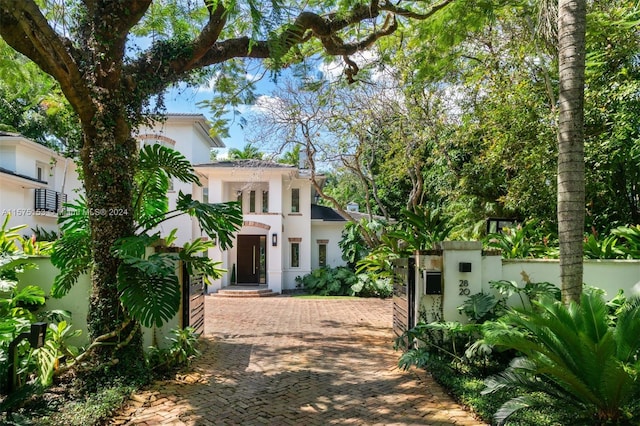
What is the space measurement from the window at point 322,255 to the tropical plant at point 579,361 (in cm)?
1659

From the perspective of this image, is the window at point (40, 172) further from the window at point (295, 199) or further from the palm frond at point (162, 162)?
the palm frond at point (162, 162)

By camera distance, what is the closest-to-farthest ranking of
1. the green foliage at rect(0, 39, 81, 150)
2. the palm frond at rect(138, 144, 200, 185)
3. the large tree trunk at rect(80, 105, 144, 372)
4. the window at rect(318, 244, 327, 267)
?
the large tree trunk at rect(80, 105, 144, 372), the palm frond at rect(138, 144, 200, 185), the green foliage at rect(0, 39, 81, 150), the window at rect(318, 244, 327, 267)

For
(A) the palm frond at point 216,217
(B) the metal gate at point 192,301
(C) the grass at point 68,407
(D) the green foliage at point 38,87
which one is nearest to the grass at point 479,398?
(A) the palm frond at point 216,217

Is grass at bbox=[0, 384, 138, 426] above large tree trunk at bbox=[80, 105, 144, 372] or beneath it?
beneath

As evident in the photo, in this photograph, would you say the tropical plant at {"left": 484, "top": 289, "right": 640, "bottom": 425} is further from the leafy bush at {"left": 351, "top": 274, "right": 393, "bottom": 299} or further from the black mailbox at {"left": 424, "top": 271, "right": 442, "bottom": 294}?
the leafy bush at {"left": 351, "top": 274, "right": 393, "bottom": 299}

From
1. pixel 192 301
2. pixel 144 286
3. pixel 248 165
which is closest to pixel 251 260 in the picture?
pixel 248 165

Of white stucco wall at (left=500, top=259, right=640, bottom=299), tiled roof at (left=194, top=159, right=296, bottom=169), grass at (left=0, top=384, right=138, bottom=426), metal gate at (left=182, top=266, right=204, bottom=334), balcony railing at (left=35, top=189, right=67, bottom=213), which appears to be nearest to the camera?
grass at (left=0, top=384, right=138, bottom=426)

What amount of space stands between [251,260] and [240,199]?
114 inches

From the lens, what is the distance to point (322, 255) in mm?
20750

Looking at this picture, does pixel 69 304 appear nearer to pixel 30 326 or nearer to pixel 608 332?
pixel 30 326

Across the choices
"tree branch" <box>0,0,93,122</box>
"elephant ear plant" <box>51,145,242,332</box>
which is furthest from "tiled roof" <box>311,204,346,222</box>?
"tree branch" <box>0,0,93,122</box>

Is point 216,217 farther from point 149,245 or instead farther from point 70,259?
point 70,259

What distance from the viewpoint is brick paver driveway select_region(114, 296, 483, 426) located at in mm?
4324

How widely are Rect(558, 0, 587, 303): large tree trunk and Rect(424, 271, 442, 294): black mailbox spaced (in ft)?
6.48
